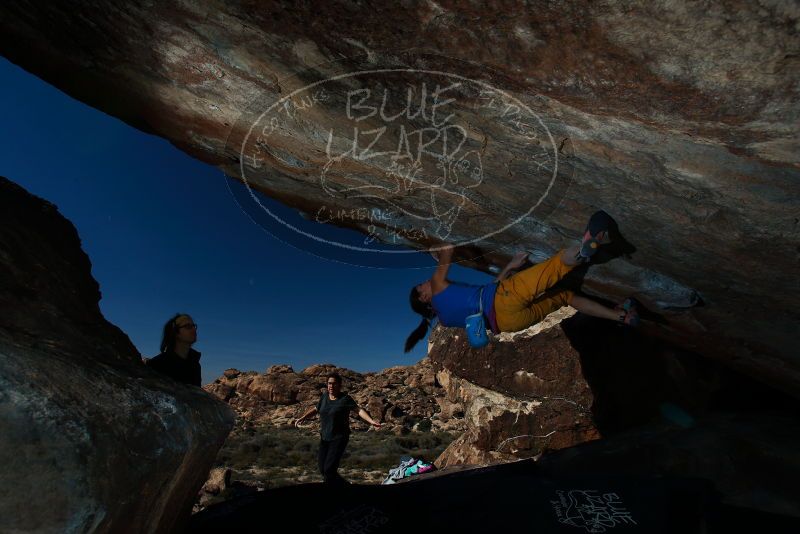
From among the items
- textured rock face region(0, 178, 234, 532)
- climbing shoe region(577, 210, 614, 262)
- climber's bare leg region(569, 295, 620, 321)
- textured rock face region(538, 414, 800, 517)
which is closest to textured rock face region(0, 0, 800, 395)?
climbing shoe region(577, 210, 614, 262)

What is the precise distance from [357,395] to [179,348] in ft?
101

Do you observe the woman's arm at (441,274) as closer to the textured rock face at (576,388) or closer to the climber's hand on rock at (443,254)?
the climber's hand on rock at (443,254)

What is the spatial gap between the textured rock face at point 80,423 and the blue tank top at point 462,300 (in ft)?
8.90

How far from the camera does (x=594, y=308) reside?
5328 mm

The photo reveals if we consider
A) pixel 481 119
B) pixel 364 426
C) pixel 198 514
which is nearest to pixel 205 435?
pixel 198 514

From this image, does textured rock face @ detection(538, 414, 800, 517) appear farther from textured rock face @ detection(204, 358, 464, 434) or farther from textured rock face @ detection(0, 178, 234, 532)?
textured rock face @ detection(204, 358, 464, 434)

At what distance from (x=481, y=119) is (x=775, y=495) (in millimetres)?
4468

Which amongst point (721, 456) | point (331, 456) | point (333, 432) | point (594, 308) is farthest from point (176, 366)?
point (721, 456)

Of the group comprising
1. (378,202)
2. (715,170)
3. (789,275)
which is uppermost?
(378,202)

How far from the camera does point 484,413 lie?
10281 mm

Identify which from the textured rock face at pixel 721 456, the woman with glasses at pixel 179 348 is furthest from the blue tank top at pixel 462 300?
the woman with glasses at pixel 179 348

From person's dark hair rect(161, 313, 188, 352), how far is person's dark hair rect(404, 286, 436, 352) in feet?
8.43

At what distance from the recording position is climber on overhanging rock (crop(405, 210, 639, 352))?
467 cm

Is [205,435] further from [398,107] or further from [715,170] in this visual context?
[715,170]
